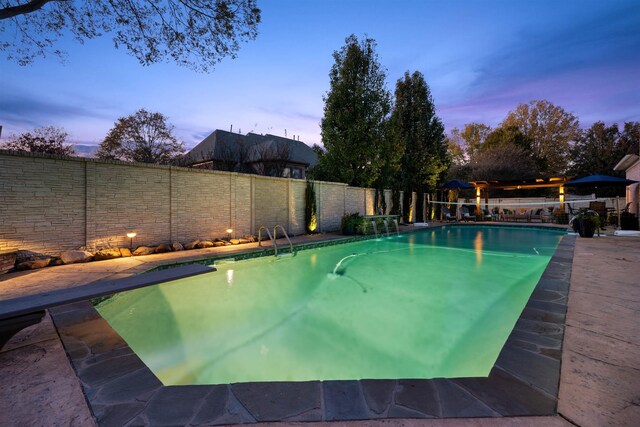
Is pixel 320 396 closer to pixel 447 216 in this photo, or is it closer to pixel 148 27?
pixel 148 27

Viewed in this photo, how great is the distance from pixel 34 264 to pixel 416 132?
717 inches

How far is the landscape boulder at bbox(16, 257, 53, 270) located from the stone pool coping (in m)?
4.77

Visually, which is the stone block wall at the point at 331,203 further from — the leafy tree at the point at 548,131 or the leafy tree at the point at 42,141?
the leafy tree at the point at 548,131

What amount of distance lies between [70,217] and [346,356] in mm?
6667

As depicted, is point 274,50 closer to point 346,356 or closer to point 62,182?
point 62,182

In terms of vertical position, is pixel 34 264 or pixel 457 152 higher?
pixel 457 152

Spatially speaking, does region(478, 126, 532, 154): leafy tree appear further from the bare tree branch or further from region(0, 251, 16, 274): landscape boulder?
region(0, 251, 16, 274): landscape boulder

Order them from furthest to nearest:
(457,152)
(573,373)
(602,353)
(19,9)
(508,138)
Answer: (457,152) < (508,138) < (19,9) < (602,353) < (573,373)

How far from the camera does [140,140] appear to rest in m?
20.9

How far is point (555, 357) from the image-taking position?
2.12 m

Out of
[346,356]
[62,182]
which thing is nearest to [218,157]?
[62,182]

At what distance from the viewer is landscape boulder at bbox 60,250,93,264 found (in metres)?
5.94

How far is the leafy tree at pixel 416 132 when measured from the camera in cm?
1797

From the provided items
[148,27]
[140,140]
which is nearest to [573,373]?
[148,27]
